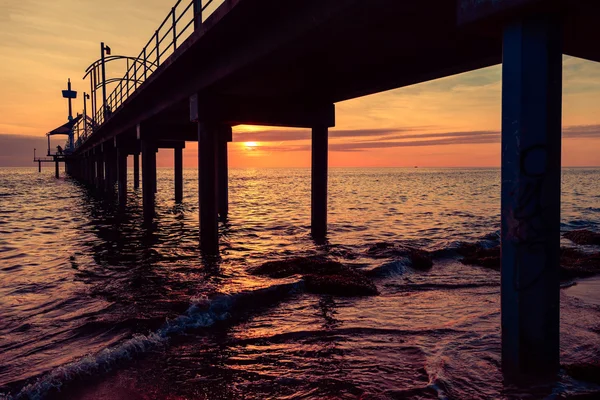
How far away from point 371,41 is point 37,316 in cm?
854

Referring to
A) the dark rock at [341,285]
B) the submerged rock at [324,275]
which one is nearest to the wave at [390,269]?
the submerged rock at [324,275]

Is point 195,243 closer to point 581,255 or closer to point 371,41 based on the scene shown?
point 371,41

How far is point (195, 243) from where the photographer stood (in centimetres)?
1645

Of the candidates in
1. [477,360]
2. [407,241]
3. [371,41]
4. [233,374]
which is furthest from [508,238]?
[407,241]

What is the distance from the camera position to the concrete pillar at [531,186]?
4.57m

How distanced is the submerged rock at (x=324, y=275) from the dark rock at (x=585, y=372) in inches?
179

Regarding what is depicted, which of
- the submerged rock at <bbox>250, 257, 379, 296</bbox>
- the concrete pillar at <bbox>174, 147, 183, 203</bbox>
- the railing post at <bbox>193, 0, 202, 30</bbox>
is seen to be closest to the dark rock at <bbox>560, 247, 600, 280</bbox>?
the submerged rock at <bbox>250, 257, 379, 296</bbox>

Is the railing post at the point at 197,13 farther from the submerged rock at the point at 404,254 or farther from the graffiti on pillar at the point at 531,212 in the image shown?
the graffiti on pillar at the point at 531,212

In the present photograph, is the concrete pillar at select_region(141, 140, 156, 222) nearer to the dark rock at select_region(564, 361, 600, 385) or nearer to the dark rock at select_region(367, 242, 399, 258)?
the dark rock at select_region(367, 242, 399, 258)

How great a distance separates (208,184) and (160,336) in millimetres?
7298

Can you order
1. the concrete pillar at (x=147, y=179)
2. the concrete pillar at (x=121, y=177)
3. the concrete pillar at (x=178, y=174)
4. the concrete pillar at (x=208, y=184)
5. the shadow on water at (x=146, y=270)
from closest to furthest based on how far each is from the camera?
the shadow on water at (x=146, y=270)
the concrete pillar at (x=208, y=184)
the concrete pillar at (x=147, y=179)
the concrete pillar at (x=121, y=177)
the concrete pillar at (x=178, y=174)

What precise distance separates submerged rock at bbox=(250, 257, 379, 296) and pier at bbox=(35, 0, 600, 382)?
347cm

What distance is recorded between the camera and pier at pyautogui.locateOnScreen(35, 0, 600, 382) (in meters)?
4.61

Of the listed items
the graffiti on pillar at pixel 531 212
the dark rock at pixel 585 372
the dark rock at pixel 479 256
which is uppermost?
the graffiti on pillar at pixel 531 212
